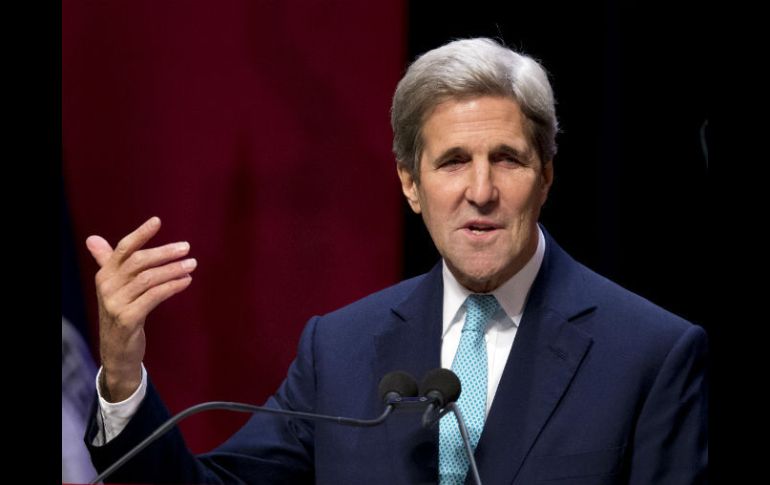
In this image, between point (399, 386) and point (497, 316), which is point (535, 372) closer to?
point (497, 316)

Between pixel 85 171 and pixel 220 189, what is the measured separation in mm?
322

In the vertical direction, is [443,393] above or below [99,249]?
below

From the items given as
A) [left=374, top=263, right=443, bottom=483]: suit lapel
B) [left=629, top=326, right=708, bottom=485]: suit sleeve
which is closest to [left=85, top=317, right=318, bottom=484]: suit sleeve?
A: [left=374, top=263, right=443, bottom=483]: suit lapel

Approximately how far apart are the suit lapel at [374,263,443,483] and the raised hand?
396 mm

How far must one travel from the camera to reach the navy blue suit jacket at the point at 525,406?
1465 mm

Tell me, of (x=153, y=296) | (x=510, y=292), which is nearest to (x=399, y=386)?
(x=153, y=296)

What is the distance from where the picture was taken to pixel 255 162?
2.37 m

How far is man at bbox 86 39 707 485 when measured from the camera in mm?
1458

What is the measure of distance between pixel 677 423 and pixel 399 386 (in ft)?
1.48

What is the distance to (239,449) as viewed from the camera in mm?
1677

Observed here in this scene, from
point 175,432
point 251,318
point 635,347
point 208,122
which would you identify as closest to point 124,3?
point 208,122

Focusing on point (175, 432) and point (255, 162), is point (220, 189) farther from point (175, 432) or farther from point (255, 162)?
point (175, 432)

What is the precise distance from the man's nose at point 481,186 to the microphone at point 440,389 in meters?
0.39

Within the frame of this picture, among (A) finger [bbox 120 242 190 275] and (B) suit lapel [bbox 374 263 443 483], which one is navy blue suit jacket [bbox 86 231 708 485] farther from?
(A) finger [bbox 120 242 190 275]
